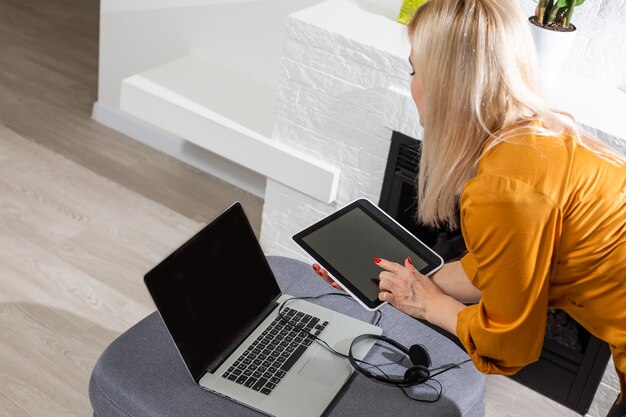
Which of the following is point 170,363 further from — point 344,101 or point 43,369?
point 344,101

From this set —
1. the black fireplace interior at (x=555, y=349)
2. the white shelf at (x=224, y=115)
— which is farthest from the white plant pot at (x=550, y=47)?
the white shelf at (x=224, y=115)

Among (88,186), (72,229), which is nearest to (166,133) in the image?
(88,186)

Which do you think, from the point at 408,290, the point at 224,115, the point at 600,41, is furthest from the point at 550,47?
the point at 224,115

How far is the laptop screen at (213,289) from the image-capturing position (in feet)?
4.98

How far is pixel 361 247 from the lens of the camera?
183 cm

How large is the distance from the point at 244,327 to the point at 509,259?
590 mm

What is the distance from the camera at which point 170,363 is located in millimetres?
1594

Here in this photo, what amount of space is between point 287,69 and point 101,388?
1.29 metres

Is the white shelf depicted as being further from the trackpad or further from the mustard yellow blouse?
the mustard yellow blouse

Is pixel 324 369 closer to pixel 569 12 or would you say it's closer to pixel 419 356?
pixel 419 356

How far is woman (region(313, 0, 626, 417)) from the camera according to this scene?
4.33 ft

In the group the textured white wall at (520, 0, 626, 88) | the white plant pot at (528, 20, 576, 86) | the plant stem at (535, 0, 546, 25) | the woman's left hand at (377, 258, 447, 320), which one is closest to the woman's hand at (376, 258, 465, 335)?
the woman's left hand at (377, 258, 447, 320)

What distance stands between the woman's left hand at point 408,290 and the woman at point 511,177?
148 mm

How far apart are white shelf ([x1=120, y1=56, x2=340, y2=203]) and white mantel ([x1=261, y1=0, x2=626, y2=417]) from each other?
56 millimetres
